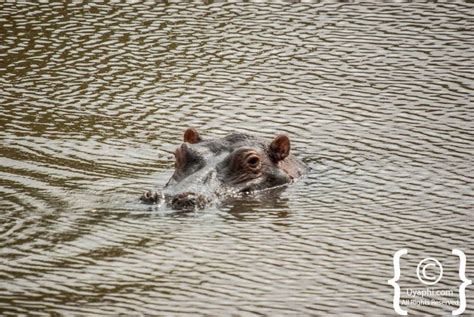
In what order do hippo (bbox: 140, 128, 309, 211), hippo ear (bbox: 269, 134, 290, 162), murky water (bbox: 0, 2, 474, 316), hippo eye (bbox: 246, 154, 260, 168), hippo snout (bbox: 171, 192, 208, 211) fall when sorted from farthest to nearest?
hippo ear (bbox: 269, 134, 290, 162), hippo eye (bbox: 246, 154, 260, 168), hippo (bbox: 140, 128, 309, 211), hippo snout (bbox: 171, 192, 208, 211), murky water (bbox: 0, 2, 474, 316)

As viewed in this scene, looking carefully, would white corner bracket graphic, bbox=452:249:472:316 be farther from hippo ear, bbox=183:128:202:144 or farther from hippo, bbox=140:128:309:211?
hippo ear, bbox=183:128:202:144

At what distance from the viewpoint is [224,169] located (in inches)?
552

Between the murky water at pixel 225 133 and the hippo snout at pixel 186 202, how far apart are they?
0.13 metres

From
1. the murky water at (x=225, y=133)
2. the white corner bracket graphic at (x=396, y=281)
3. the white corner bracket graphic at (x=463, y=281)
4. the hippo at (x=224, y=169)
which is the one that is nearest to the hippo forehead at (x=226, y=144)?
the hippo at (x=224, y=169)

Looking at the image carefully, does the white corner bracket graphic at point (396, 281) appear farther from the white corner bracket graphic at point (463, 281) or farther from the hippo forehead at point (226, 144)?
the hippo forehead at point (226, 144)

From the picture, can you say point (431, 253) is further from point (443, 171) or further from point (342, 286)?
point (443, 171)

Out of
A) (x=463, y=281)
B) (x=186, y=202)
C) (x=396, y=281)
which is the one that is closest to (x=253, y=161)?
(x=186, y=202)

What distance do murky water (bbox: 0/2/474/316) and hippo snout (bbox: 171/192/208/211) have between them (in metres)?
0.13

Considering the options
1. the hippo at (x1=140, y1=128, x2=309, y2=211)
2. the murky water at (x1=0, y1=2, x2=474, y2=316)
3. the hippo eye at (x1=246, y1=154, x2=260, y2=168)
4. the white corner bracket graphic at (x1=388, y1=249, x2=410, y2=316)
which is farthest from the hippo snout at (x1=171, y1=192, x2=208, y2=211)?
the white corner bracket graphic at (x1=388, y1=249, x2=410, y2=316)

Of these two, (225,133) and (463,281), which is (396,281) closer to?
(463,281)

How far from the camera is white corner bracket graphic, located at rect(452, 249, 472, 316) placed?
10.3m

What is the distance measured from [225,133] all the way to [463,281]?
519 cm

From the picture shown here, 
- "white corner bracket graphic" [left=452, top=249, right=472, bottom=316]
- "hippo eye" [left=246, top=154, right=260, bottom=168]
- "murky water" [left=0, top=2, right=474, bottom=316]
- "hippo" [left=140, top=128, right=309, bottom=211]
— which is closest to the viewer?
"white corner bracket graphic" [left=452, top=249, right=472, bottom=316]

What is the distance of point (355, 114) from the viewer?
16.1 meters
